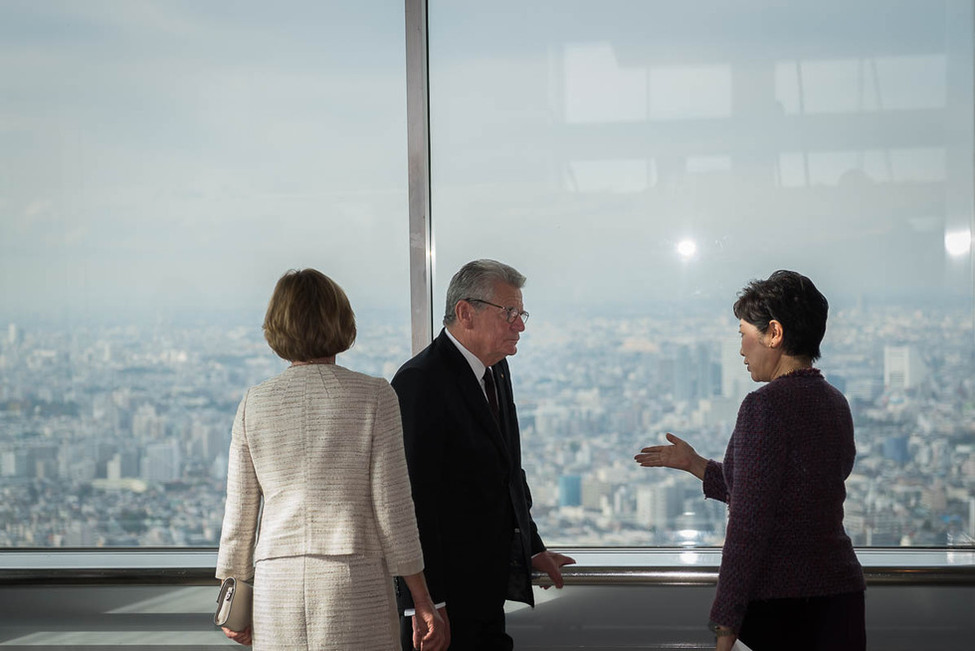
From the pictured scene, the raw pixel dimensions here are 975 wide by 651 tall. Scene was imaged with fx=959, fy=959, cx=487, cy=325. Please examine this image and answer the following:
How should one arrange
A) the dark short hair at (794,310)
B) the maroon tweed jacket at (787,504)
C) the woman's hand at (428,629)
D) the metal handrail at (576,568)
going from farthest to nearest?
the metal handrail at (576,568)
the woman's hand at (428,629)
the dark short hair at (794,310)
the maroon tweed jacket at (787,504)

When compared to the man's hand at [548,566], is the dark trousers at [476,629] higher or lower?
lower

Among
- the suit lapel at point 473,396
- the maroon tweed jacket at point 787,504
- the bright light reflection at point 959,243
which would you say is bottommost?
the maroon tweed jacket at point 787,504

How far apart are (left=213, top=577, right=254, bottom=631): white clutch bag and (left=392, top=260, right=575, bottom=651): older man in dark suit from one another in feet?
1.26

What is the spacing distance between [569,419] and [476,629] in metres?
1.25

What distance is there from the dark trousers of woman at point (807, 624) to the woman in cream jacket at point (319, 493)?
29.7 inches

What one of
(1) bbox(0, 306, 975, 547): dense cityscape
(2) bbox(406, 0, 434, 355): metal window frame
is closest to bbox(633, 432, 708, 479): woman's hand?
(1) bbox(0, 306, 975, 547): dense cityscape

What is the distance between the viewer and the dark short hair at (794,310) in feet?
6.95

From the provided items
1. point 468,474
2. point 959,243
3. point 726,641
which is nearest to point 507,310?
point 468,474

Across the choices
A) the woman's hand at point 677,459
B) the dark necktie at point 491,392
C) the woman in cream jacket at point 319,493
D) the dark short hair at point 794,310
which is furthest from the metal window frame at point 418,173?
the dark short hair at point 794,310

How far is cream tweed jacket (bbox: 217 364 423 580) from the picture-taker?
2.08 metres

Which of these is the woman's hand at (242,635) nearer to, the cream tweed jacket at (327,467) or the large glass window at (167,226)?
the cream tweed jacket at (327,467)

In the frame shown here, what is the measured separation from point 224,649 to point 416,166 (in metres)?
1.93

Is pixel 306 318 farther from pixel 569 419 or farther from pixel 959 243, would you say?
pixel 959 243

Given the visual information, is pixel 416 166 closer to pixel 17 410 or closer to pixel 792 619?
pixel 17 410
